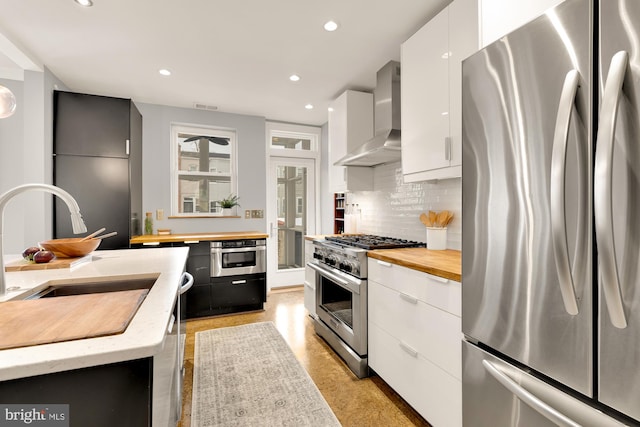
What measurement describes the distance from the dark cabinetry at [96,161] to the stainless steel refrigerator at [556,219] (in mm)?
3382

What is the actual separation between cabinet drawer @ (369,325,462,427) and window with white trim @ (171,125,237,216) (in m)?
3.06

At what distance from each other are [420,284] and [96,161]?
3342mm

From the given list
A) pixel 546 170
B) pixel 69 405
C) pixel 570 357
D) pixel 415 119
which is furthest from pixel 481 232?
pixel 415 119

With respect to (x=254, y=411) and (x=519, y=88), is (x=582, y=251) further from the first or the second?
(x=254, y=411)

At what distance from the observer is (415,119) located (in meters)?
2.26

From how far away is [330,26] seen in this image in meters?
2.26

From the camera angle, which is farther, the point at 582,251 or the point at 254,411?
the point at 254,411

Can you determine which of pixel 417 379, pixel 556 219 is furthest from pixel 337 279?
pixel 556 219

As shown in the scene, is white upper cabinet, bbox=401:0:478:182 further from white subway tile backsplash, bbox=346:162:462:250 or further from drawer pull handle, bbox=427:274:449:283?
drawer pull handle, bbox=427:274:449:283

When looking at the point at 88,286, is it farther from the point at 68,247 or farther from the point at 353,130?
the point at 353,130

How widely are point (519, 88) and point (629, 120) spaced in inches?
12.6

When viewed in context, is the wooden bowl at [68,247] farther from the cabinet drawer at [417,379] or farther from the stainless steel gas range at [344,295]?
the cabinet drawer at [417,379]

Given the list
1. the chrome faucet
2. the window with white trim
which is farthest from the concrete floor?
the window with white trim

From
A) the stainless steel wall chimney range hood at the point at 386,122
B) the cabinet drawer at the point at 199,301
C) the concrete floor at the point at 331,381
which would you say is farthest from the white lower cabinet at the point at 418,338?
the cabinet drawer at the point at 199,301
